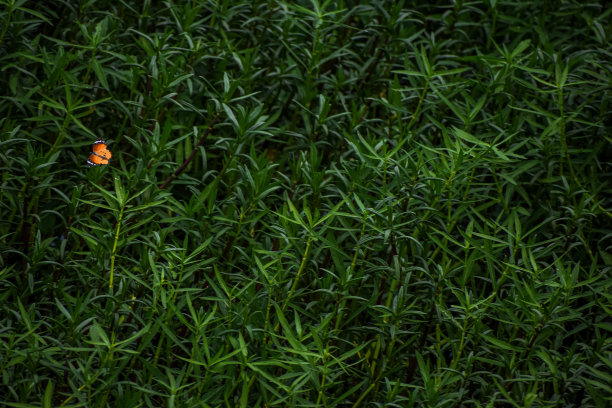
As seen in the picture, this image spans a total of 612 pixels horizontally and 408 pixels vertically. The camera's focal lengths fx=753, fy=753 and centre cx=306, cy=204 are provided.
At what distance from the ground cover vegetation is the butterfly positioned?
31 millimetres

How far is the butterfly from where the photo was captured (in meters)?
2.60

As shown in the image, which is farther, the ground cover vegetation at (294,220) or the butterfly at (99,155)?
the butterfly at (99,155)

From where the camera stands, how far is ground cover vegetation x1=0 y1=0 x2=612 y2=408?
231cm

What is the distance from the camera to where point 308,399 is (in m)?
2.31

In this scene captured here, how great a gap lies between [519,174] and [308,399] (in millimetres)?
1276

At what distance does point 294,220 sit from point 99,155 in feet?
2.42

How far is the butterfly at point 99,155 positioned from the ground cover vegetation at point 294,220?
0.10 ft

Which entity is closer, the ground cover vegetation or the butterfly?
the ground cover vegetation

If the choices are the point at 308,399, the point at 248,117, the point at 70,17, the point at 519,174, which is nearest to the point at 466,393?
the point at 308,399

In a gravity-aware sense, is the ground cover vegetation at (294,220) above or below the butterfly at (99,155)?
below

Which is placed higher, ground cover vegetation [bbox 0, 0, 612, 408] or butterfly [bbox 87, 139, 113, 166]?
butterfly [bbox 87, 139, 113, 166]

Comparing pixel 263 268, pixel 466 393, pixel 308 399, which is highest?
pixel 263 268

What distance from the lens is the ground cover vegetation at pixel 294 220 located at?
90.9 inches

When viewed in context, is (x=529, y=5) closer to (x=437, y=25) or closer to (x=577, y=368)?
(x=437, y=25)
